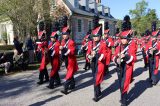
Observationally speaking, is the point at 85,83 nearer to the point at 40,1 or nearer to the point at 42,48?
the point at 42,48

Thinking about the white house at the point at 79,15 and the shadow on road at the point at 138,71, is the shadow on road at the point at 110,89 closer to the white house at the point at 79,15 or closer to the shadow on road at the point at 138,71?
the shadow on road at the point at 138,71

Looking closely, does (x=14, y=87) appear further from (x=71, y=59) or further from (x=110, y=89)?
(x=110, y=89)

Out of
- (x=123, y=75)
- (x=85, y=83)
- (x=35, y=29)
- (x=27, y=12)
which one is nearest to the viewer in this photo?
(x=123, y=75)

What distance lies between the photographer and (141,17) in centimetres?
6456

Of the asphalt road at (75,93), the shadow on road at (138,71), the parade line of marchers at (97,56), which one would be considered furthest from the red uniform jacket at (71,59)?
the shadow on road at (138,71)

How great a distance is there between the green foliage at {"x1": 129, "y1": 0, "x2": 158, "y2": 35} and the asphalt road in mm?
51356

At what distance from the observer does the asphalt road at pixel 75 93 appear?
892cm

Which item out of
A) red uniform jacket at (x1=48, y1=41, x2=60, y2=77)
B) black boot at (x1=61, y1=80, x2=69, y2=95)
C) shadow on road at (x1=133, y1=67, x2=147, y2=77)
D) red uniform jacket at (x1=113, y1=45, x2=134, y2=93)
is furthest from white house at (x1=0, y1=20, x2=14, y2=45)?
red uniform jacket at (x1=113, y1=45, x2=134, y2=93)

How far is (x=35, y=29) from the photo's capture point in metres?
24.6

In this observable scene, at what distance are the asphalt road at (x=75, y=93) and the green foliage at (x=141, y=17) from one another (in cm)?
5136

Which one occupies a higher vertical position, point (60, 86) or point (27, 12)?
point (27, 12)

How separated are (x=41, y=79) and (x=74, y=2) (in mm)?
26835

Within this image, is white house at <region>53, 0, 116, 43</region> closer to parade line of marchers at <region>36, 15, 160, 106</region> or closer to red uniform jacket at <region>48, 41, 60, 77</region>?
parade line of marchers at <region>36, 15, 160, 106</region>

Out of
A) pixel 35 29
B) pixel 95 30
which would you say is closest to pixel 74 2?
pixel 35 29
